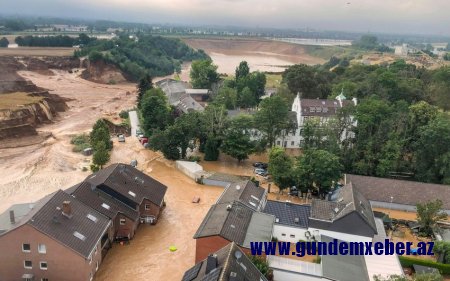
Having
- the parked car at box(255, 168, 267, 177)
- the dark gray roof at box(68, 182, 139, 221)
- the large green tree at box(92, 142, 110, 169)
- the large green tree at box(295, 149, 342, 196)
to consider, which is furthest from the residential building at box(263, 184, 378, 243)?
the large green tree at box(92, 142, 110, 169)

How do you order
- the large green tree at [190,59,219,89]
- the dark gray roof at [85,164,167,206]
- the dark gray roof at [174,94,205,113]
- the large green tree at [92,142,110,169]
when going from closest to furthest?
the dark gray roof at [85,164,167,206] → the large green tree at [92,142,110,169] → the dark gray roof at [174,94,205,113] → the large green tree at [190,59,219,89]

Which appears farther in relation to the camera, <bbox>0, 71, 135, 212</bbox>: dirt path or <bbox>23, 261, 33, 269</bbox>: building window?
<bbox>0, 71, 135, 212</bbox>: dirt path

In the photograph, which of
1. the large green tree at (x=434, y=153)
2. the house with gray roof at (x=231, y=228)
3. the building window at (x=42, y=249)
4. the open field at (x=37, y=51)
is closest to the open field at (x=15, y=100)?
the building window at (x=42, y=249)

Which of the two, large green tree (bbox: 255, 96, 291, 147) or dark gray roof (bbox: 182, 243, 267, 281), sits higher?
large green tree (bbox: 255, 96, 291, 147)

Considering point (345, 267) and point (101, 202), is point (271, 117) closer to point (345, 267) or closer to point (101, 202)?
point (345, 267)

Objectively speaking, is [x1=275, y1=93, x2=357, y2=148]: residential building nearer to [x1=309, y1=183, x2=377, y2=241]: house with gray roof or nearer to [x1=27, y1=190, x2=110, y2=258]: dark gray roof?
[x1=309, y1=183, x2=377, y2=241]: house with gray roof

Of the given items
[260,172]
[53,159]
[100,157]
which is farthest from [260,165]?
[53,159]
